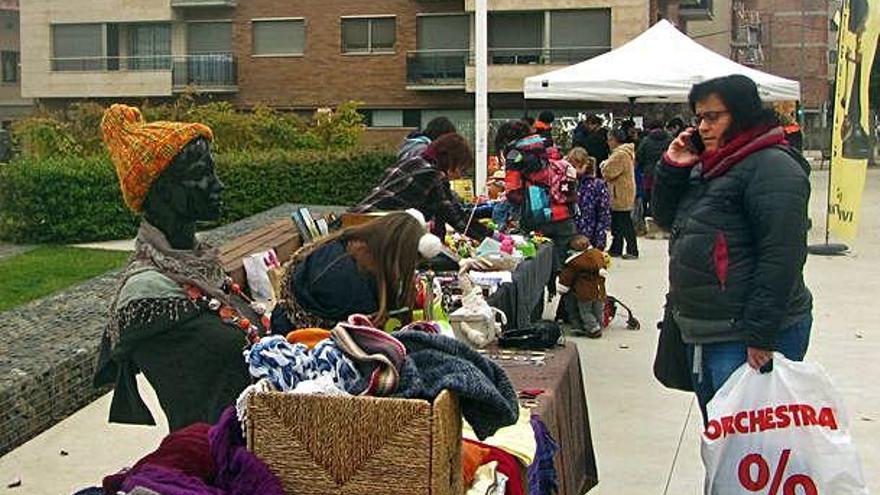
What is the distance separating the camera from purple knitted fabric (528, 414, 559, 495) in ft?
12.8

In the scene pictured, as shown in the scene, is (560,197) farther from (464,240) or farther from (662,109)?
(662,109)

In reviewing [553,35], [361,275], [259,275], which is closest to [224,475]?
[361,275]

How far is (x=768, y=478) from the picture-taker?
13.9ft

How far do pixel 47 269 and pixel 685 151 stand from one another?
1015 cm

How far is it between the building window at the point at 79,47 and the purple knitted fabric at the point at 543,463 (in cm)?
3923

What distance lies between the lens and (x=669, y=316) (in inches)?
188

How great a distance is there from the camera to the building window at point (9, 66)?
54.2 m

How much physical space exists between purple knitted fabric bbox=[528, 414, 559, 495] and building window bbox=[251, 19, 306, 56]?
35.0 metres

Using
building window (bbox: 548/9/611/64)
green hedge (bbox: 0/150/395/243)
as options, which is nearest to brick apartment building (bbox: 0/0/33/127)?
building window (bbox: 548/9/611/64)

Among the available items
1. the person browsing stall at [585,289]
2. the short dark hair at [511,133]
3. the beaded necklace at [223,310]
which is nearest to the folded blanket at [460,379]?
the beaded necklace at [223,310]

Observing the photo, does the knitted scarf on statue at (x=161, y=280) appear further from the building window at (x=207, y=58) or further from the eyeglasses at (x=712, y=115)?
the building window at (x=207, y=58)

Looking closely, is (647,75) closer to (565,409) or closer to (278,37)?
(565,409)

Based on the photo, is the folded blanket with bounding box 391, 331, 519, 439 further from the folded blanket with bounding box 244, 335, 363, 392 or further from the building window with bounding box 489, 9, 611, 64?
the building window with bounding box 489, 9, 611, 64

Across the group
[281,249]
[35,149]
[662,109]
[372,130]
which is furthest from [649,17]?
[281,249]
